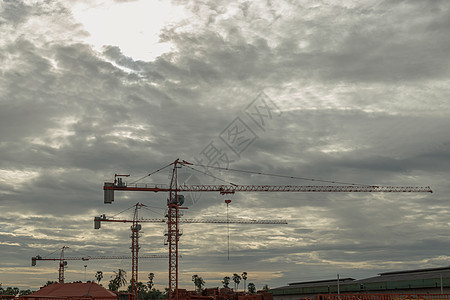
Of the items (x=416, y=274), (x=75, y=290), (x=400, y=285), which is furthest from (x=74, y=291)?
(x=416, y=274)

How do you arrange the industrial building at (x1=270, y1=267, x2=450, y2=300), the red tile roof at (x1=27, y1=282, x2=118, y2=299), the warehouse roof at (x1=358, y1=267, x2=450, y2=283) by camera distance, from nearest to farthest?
the red tile roof at (x1=27, y1=282, x2=118, y2=299), the industrial building at (x1=270, y1=267, x2=450, y2=300), the warehouse roof at (x1=358, y1=267, x2=450, y2=283)

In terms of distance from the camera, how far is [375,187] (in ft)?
498

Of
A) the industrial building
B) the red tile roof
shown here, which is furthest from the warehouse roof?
the red tile roof

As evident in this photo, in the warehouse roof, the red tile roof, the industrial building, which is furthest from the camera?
the warehouse roof

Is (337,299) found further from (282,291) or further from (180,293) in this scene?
(282,291)

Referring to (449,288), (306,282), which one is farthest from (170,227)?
(449,288)

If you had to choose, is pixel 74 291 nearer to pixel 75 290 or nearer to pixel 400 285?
pixel 75 290

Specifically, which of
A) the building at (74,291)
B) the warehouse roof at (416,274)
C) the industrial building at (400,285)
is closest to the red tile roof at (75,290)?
the building at (74,291)

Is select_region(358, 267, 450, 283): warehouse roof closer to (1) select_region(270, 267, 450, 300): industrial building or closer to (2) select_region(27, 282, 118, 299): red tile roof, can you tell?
(1) select_region(270, 267, 450, 300): industrial building

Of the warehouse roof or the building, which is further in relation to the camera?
the warehouse roof

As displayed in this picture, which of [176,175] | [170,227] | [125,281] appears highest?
[176,175]

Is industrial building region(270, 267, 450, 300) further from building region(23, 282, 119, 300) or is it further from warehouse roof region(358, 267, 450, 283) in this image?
building region(23, 282, 119, 300)

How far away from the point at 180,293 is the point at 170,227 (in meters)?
16.5

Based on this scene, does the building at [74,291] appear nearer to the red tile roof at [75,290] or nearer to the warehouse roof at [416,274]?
the red tile roof at [75,290]
